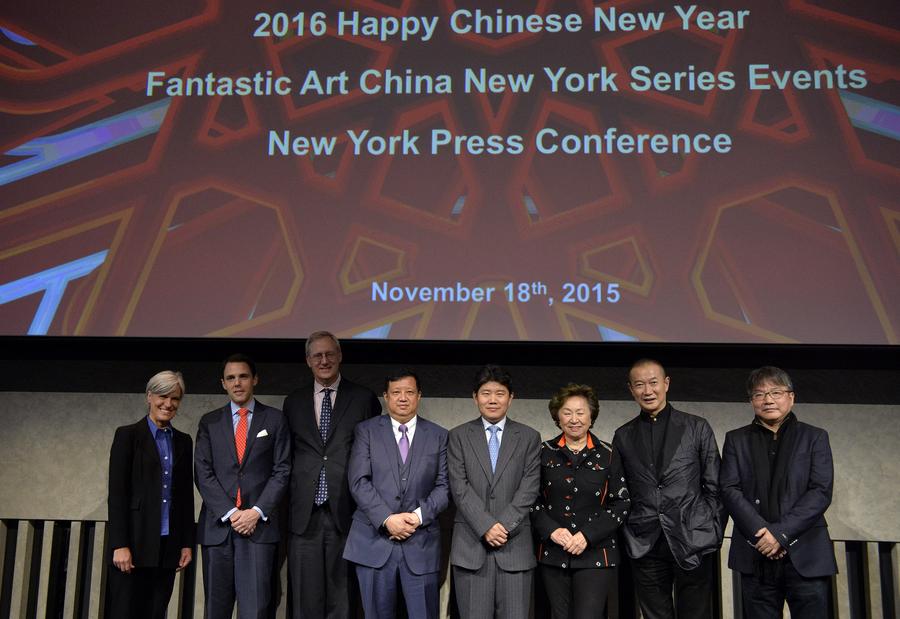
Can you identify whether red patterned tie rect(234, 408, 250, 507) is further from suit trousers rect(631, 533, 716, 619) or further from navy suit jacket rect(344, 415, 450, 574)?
suit trousers rect(631, 533, 716, 619)

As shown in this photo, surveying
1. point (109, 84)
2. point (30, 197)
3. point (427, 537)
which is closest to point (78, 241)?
point (30, 197)

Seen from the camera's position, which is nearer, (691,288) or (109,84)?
(691,288)

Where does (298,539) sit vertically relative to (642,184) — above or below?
below

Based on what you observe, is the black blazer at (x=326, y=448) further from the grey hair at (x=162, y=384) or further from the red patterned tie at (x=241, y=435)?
the grey hair at (x=162, y=384)

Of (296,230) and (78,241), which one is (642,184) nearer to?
(296,230)

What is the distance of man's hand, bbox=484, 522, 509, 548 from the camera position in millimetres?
3043

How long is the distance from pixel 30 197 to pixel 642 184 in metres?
2.83

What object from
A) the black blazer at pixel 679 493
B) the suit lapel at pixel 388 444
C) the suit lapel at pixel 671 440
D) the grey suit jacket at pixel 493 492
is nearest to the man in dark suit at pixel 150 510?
the suit lapel at pixel 388 444

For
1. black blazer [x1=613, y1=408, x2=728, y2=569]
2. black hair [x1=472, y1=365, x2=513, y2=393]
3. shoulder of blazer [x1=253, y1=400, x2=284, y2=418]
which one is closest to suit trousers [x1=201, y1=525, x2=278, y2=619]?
shoulder of blazer [x1=253, y1=400, x2=284, y2=418]

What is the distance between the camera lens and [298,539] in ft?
10.8

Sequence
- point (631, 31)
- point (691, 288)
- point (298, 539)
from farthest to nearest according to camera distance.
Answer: point (631, 31) → point (691, 288) → point (298, 539)

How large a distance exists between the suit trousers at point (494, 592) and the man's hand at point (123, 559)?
1.27 m

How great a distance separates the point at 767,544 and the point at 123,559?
2373 millimetres

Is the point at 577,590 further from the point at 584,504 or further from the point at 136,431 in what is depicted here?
the point at 136,431
